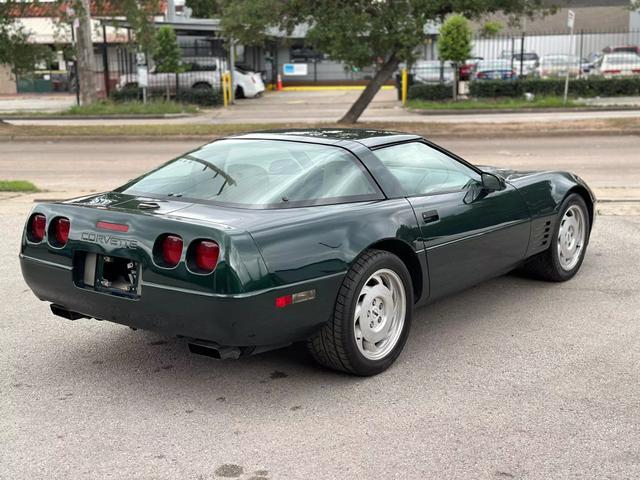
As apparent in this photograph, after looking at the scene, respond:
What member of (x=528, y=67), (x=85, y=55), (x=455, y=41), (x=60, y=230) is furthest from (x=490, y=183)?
(x=528, y=67)

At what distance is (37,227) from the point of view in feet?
15.6

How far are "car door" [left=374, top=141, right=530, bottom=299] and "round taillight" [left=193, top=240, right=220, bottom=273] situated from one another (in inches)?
56.7

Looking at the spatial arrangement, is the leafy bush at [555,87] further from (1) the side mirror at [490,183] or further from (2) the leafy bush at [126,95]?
(1) the side mirror at [490,183]

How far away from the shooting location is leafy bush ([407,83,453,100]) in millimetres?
29281

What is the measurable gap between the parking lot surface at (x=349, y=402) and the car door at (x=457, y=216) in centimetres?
44

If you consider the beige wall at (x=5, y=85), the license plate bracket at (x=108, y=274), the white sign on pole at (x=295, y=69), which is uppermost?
the white sign on pole at (x=295, y=69)

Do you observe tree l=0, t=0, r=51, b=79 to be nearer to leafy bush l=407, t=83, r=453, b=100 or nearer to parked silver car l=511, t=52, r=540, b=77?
leafy bush l=407, t=83, r=453, b=100

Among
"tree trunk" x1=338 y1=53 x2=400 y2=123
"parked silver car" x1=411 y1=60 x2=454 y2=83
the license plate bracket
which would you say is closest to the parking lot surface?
the license plate bracket

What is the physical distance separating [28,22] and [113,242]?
1821 inches

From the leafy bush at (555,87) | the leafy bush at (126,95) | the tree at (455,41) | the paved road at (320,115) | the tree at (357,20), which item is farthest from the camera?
the leafy bush at (126,95)

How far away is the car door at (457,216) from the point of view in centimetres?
500

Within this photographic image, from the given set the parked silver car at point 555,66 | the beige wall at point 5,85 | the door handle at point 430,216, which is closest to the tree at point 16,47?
the door handle at point 430,216

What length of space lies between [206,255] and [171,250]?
0.22 metres

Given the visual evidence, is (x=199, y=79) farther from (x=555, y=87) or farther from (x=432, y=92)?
(x=555, y=87)
